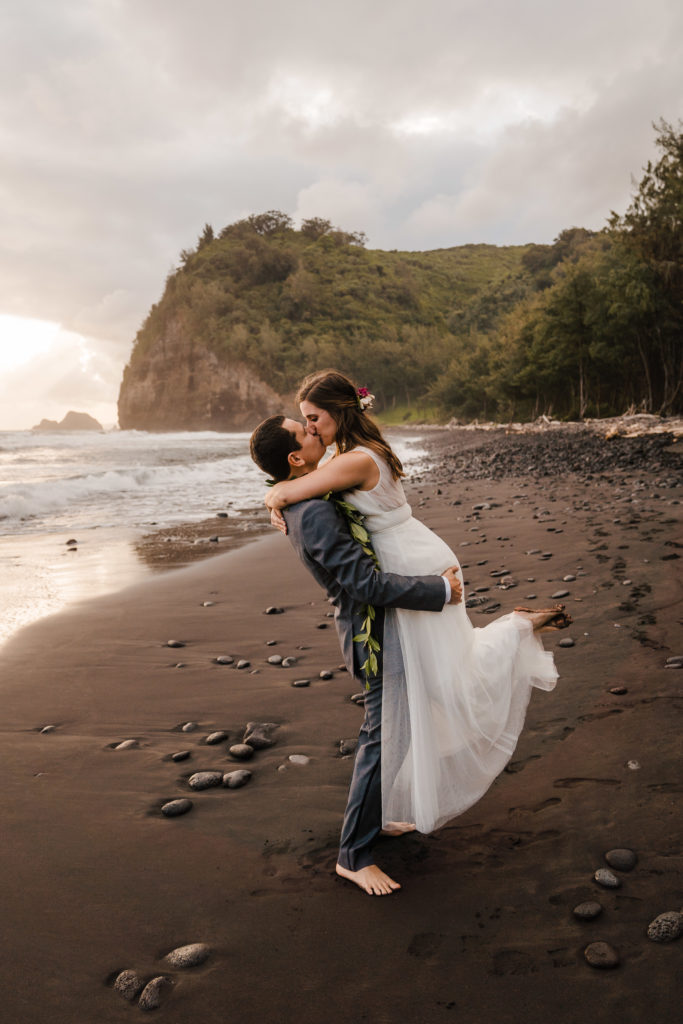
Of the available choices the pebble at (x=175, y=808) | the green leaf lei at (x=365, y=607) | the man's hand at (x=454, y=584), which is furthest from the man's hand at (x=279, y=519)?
the pebble at (x=175, y=808)

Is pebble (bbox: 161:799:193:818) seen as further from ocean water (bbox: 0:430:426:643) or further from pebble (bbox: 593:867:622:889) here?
ocean water (bbox: 0:430:426:643)

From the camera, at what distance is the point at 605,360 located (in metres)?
51.4

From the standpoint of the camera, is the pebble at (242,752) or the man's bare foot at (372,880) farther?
the pebble at (242,752)

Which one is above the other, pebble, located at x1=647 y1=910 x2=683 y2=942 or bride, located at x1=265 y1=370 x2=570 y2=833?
bride, located at x1=265 y1=370 x2=570 y2=833

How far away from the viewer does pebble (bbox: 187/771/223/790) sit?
3.75 metres

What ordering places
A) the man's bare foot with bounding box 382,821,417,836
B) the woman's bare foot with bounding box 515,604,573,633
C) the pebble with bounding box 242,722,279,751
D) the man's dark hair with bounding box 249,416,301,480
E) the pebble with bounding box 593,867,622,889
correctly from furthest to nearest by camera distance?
1. the pebble with bounding box 242,722,279,751
2. the man's bare foot with bounding box 382,821,417,836
3. the woman's bare foot with bounding box 515,604,573,633
4. the man's dark hair with bounding box 249,416,301,480
5. the pebble with bounding box 593,867,622,889

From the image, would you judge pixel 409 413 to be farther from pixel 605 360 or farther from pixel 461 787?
pixel 461 787

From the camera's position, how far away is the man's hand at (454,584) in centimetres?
286

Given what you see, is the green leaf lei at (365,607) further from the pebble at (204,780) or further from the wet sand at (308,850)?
the pebble at (204,780)

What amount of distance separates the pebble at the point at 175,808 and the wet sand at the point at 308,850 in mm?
39

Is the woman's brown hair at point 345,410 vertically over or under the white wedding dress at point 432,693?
over

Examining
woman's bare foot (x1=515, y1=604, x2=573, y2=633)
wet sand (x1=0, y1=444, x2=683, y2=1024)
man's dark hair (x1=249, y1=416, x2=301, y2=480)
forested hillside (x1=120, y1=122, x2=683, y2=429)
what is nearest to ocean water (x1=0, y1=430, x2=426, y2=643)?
wet sand (x1=0, y1=444, x2=683, y2=1024)

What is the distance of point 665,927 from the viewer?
2.38 m

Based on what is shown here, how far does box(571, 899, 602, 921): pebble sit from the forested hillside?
138ft
